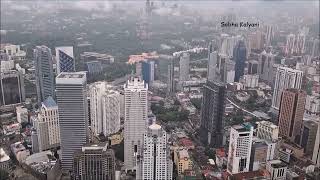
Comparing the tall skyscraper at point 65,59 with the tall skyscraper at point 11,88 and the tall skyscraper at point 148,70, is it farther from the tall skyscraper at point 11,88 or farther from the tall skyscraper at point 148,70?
the tall skyscraper at point 148,70

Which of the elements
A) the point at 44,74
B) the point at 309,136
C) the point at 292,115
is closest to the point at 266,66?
the point at 292,115

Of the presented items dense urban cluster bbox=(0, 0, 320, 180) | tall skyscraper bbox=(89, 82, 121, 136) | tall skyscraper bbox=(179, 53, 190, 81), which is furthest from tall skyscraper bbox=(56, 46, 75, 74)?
tall skyscraper bbox=(179, 53, 190, 81)

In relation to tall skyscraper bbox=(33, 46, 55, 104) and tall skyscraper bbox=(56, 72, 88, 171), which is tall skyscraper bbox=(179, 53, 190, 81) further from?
tall skyscraper bbox=(56, 72, 88, 171)

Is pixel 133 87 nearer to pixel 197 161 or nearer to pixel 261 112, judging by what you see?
pixel 197 161

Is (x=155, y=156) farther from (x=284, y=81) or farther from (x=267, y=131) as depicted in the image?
(x=284, y=81)

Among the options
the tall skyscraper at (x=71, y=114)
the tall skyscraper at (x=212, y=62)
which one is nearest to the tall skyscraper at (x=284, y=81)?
the tall skyscraper at (x=212, y=62)
